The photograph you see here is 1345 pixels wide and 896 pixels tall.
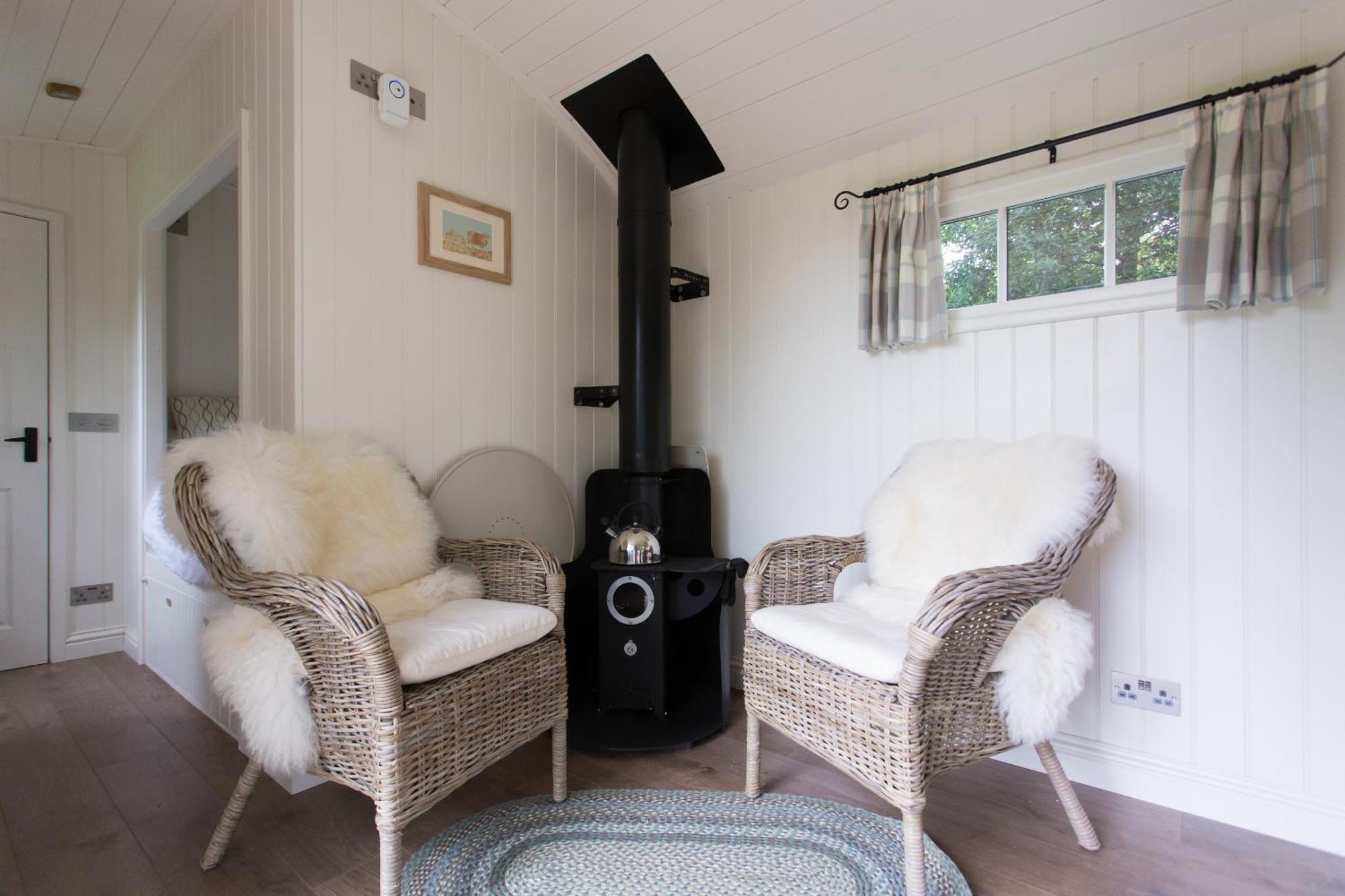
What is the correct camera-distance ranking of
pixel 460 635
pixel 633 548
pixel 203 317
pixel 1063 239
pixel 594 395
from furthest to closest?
pixel 203 317
pixel 594 395
pixel 633 548
pixel 1063 239
pixel 460 635

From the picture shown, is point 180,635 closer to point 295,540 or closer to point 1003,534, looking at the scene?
point 295,540

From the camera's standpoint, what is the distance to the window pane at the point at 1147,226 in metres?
1.71

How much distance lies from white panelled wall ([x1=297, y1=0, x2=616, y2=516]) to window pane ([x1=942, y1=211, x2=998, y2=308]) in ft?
4.63

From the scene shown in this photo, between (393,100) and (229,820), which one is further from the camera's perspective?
(393,100)

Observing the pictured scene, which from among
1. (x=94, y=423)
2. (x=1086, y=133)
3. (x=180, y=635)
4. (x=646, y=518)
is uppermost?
(x=1086, y=133)

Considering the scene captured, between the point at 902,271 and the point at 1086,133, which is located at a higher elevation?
the point at 1086,133

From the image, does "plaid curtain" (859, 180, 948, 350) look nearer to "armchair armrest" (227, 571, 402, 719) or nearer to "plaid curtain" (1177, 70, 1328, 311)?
"plaid curtain" (1177, 70, 1328, 311)

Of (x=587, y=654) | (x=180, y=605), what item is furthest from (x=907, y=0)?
(x=180, y=605)

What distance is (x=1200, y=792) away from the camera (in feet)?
5.40

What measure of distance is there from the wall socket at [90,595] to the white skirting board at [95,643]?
129mm

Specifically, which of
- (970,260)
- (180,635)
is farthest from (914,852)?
(180,635)

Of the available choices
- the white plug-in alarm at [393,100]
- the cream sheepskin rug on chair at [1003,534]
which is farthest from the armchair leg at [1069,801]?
the white plug-in alarm at [393,100]

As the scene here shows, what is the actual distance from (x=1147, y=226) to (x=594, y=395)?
1.88m

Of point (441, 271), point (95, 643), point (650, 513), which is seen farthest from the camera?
point (95, 643)
